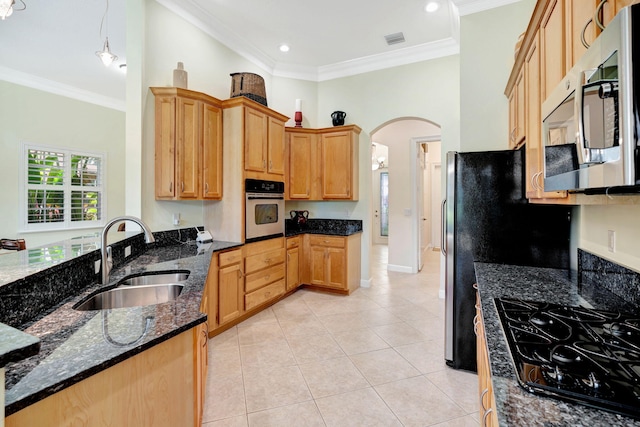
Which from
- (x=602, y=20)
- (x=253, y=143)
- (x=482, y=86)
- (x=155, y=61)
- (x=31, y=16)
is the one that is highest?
(x=31, y=16)

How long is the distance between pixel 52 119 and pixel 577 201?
706 centimetres

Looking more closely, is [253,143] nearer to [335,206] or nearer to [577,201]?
[335,206]

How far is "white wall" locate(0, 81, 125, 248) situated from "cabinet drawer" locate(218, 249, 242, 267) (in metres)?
4.10

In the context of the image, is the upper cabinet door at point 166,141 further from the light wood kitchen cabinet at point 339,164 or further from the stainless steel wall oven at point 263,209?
the light wood kitchen cabinet at point 339,164

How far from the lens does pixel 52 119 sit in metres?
5.10

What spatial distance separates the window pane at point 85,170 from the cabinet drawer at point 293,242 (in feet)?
14.3

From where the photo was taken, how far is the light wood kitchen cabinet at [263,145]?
3374 millimetres

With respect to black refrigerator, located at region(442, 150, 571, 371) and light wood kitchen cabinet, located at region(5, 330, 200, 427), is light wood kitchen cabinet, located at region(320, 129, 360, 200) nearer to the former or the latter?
black refrigerator, located at region(442, 150, 571, 371)

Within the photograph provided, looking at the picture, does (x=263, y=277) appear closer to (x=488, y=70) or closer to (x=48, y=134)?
(x=488, y=70)

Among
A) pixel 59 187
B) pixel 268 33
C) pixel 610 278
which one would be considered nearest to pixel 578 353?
pixel 610 278

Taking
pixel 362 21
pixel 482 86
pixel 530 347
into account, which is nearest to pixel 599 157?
pixel 530 347

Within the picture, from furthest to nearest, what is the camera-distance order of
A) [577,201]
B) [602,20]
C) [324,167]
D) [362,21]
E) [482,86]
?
1. [324,167]
2. [362,21]
3. [482,86]
4. [577,201]
5. [602,20]

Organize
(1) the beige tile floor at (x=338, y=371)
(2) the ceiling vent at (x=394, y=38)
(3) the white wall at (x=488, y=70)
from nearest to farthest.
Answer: (1) the beige tile floor at (x=338, y=371) → (3) the white wall at (x=488, y=70) → (2) the ceiling vent at (x=394, y=38)

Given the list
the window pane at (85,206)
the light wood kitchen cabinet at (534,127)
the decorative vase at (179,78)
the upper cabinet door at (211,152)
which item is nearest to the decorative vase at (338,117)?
the upper cabinet door at (211,152)
